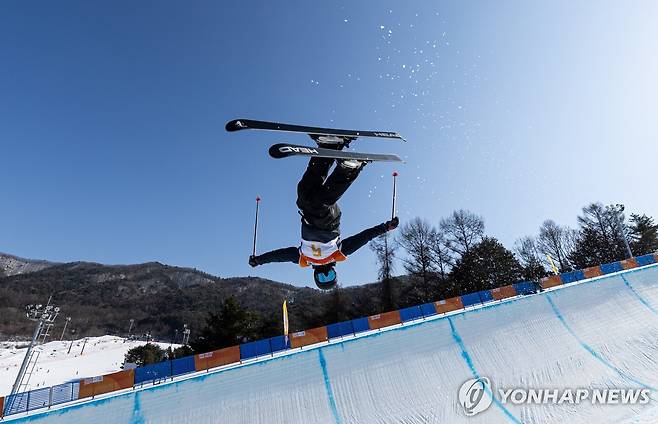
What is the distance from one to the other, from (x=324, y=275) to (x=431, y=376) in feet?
28.0

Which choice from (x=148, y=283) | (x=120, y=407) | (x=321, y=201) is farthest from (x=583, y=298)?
(x=148, y=283)

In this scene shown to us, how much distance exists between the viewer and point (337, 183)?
505 centimetres

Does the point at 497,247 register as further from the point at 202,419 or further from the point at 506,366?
the point at 202,419

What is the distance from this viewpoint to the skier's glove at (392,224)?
6.04 m

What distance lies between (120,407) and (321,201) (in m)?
10.7

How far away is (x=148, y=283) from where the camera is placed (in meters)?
190

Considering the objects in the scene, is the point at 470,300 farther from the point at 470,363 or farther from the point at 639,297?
the point at 470,363

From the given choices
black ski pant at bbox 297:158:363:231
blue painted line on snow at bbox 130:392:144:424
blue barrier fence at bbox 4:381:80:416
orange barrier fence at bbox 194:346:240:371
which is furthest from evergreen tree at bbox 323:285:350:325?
black ski pant at bbox 297:158:363:231

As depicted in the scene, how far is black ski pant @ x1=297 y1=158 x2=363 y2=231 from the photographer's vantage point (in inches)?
194

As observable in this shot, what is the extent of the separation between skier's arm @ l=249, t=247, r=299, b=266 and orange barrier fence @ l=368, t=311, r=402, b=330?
14.3 m

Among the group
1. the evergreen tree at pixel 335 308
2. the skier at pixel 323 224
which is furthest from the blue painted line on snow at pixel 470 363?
the evergreen tree at pixel 335 308

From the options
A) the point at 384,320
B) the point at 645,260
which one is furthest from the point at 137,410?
the point at 645,260

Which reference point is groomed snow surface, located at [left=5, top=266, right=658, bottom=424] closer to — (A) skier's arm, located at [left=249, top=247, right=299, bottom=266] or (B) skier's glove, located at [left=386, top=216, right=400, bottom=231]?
(A) skier's arm, located at [left=249, top=247, right=299, bottom=266]

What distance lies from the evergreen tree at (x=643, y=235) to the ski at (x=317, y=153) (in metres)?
54.0
